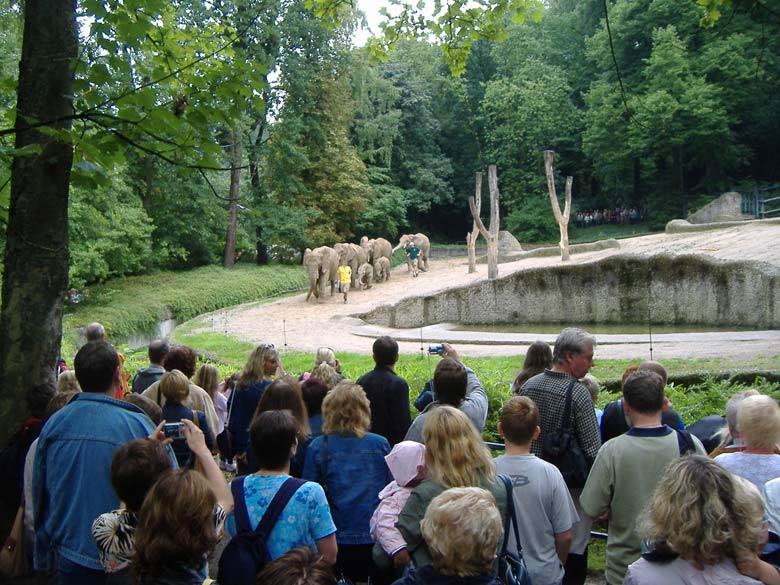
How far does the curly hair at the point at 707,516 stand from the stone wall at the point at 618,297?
16983 mm

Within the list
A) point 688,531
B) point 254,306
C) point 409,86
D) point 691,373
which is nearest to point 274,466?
point 688,531

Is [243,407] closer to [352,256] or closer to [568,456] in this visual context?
[568,456]

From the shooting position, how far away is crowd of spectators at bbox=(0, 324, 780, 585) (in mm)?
2879

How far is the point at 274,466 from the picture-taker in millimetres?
3676

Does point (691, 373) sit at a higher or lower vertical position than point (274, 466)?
lower

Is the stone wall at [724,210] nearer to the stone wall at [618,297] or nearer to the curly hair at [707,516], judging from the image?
the stone wall at [618,297]

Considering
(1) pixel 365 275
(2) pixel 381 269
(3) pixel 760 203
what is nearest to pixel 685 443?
(1) pixel 365 275

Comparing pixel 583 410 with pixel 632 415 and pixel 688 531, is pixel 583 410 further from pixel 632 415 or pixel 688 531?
pixel 688 531

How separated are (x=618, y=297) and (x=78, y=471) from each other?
777 inches

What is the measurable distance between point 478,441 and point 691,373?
814 cm

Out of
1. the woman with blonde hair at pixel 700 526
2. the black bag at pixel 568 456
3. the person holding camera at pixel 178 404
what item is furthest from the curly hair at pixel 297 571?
the person holding camera at pixel 178 404

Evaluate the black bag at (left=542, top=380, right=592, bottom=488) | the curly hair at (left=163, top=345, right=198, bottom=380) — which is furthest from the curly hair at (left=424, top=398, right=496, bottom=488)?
the curly hair at (left=163, top=345, right=198, bottom=380)

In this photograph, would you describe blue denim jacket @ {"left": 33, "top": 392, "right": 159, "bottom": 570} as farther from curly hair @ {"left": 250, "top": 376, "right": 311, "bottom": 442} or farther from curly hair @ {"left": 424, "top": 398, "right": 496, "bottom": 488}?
curly hair @ {"left": 424, "top": 398, "right": 496, "bottom": 488}

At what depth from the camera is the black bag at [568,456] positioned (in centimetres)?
454
